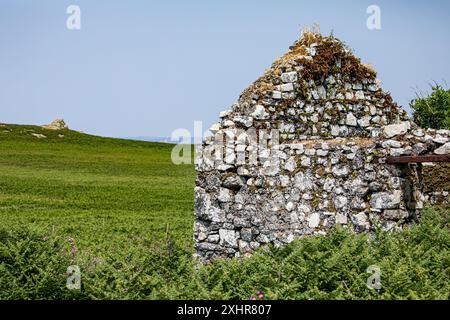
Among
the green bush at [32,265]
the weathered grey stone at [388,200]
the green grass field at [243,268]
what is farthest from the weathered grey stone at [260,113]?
the green bush at [32,265]

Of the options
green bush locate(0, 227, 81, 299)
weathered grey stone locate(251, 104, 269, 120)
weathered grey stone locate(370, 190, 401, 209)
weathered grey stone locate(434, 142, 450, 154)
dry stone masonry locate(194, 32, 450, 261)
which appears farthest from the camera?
weathered grey stone locate(251, 104, 269, 120)

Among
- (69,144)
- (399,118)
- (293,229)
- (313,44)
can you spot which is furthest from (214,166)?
(69,144)

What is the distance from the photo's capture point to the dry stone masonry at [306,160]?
12.1 meters

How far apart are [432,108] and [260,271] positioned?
23485 mm

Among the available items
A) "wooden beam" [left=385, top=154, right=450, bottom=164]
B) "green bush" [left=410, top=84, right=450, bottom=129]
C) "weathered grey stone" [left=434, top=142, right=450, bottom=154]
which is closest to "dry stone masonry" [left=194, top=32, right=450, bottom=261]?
"weathered grey stone" [left=434, top=142, right=450, bottom=154]

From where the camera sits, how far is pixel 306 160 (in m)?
12.4

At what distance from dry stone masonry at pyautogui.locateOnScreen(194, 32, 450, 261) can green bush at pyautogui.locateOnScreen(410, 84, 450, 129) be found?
17.0 metres

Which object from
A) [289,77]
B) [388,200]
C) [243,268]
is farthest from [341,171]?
[243,268]

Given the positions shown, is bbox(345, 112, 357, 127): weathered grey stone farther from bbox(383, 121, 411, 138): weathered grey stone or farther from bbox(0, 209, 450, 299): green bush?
bbox(0, 209, 450, 299): green bush

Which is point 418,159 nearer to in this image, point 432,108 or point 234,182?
point 234,182

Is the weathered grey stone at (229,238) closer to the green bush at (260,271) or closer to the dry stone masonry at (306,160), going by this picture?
the dry stone masonry at (306,160)

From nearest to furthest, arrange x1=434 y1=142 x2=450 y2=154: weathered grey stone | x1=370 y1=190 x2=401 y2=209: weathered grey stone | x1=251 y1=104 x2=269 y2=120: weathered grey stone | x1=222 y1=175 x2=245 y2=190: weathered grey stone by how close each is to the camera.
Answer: x1=370 y1=190 x2=401 y2=209: weathered grey stone
x1=434 y1=142 x2=450 y2=154: weathered grey stone
x1=222 y1=175 x2=245 y2=190: weathered grey stone
x1=251 y1=104 x2=269 y2=120: weathered grey stone

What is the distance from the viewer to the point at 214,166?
1280 centimetres

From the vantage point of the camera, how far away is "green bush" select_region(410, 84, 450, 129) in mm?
29938
